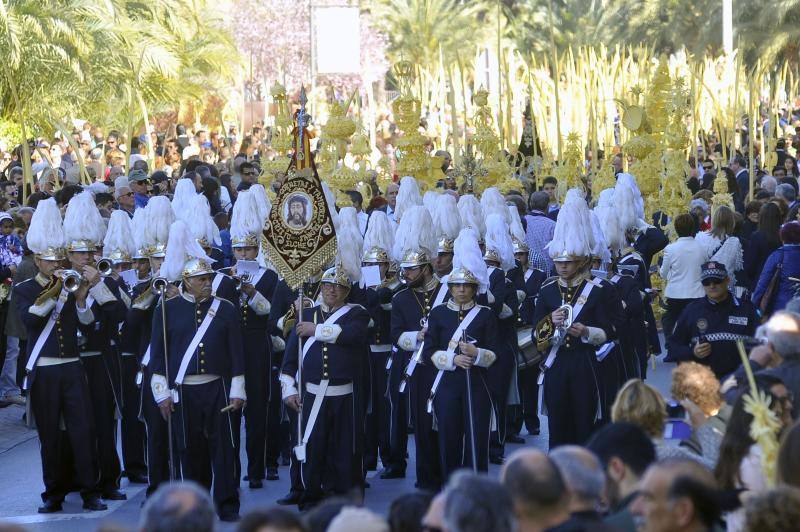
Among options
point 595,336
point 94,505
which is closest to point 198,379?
point 94,505

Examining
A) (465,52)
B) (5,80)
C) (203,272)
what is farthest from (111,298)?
(465,52)

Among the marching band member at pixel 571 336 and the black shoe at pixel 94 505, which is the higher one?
the marching band member at pixel 571 336

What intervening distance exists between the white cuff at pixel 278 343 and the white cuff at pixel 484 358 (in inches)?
83.9

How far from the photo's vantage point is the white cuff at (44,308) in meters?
10.6

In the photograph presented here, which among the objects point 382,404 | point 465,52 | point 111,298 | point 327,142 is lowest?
point 382,404

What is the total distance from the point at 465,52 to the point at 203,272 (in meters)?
47.9

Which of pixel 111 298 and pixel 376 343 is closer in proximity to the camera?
pixel 111 298

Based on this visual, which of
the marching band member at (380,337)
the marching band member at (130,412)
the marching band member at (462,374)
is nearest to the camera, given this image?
the marching band member at (462,374)

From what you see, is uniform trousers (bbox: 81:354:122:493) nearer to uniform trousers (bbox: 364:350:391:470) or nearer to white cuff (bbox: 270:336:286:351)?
white cuff (bbox: 270:336:286:351)

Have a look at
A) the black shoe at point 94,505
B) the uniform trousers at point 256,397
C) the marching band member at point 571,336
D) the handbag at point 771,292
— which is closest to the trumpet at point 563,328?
the marching band member at point 571,336

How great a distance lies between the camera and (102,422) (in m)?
11.2

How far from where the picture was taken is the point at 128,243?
40.2 feet

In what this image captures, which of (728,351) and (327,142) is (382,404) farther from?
(327,142)

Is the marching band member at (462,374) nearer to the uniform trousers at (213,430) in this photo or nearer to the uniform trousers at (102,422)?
the uniform trousers at (213,430)
